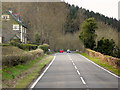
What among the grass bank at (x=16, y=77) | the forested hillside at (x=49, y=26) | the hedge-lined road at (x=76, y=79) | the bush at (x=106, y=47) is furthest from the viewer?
the forested hillside at (x=49, y=26)

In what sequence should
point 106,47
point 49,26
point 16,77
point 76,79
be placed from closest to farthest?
point 76,79 < point 16,77 < point 106,47 < point 49,26

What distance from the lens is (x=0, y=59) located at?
1598 cm

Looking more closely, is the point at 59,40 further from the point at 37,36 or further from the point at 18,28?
the point at 18,28

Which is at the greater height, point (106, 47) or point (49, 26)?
point (49, 26)

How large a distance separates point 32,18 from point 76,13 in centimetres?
4121

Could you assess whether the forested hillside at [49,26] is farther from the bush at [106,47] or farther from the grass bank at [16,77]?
the grass bank at [16,77]

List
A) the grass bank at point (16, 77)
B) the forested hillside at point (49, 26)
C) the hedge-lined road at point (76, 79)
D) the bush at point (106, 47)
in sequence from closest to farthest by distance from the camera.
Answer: the grass bank at point (16, 77), the hedge-lined road at point (76, 79), the bush at point (106, 47), the forested hillside at point (49, 26)

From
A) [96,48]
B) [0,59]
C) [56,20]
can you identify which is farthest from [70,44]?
[0,59]

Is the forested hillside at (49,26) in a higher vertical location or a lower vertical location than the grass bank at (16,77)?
higher

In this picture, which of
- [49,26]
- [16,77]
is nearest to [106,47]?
[49,26]

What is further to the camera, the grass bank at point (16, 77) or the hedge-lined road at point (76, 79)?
the hedge-lined road at point (76, 79)

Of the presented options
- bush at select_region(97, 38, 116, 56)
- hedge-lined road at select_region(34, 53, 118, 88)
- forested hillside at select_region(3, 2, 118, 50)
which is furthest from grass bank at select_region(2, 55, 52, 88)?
forested hillside at select_region(3, 2, 118, 50)

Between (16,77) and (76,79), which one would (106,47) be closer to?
(76,79)

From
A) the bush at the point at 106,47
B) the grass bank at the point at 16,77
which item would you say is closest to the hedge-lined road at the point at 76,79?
the grass bank at the point at 16,77
